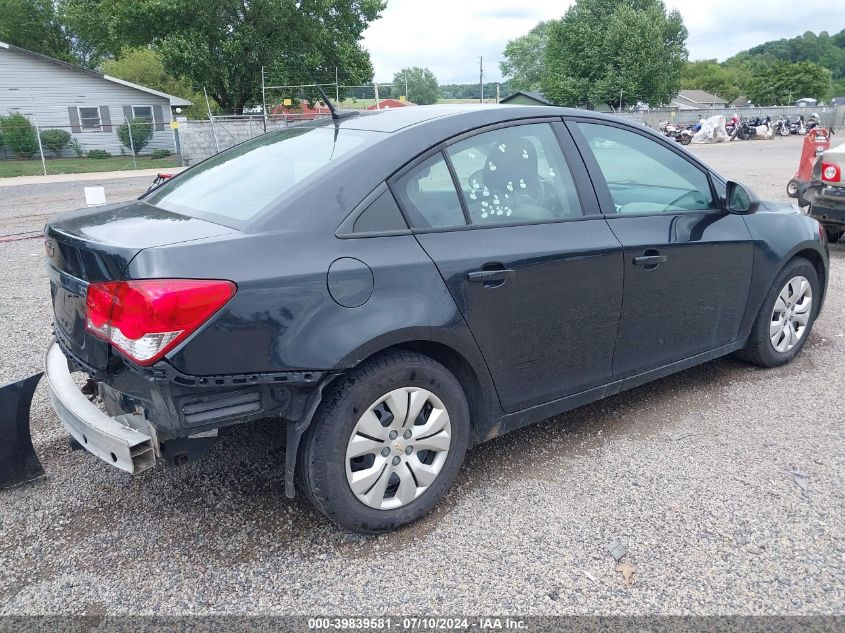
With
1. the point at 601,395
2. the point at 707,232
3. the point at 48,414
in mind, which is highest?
the point at 707,232

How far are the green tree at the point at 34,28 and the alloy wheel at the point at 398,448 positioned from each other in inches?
2395

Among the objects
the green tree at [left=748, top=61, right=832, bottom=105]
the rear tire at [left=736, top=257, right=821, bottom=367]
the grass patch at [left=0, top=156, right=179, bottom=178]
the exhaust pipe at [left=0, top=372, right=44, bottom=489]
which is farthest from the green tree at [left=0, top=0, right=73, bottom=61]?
the green tree at [left=748, top=61, right=832, bottom=105]

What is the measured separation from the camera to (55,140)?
31719 millimetres

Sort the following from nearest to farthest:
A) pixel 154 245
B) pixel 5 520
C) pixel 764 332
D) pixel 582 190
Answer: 1. pixel 154 245
2. pixel 5 520
3. pixel 582 190
4. pixel 764 332

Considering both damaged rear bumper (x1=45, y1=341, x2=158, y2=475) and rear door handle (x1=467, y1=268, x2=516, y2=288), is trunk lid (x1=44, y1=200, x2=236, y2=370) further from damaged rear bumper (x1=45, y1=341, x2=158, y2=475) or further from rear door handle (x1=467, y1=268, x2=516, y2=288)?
rear door handle (x1=467, y1=268, x2=516, y2=288)

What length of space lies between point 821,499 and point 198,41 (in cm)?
3637

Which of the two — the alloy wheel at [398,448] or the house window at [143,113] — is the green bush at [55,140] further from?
the alloy wheel at [398,448]

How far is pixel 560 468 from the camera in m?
3.30

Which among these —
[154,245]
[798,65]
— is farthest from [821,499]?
[798,65]

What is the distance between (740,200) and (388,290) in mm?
2349

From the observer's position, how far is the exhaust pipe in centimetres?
307

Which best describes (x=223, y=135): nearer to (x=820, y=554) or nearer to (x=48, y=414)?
(x=48, y=414)

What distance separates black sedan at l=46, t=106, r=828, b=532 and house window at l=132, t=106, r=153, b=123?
119ft

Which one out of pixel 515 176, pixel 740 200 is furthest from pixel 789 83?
pixel 515 176
